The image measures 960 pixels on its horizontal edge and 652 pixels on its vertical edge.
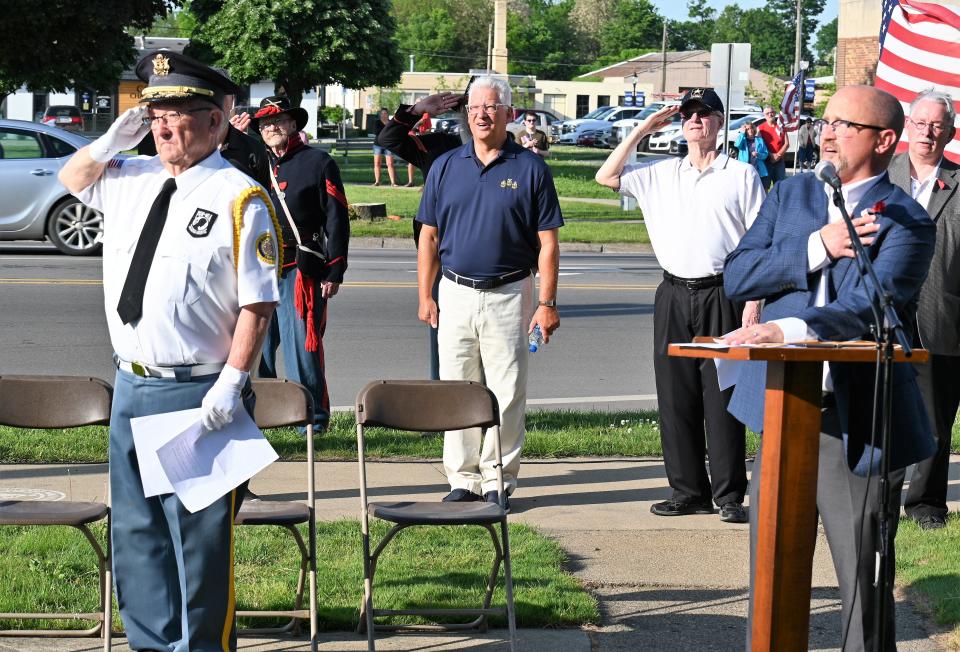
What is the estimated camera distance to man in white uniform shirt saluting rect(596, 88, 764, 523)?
6.77 metres

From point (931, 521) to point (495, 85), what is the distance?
3.05m

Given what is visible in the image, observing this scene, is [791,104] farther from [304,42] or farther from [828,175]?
[828,175]

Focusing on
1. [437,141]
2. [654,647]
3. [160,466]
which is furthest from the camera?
[437,141]

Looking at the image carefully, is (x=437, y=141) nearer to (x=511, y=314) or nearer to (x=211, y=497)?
(x=511, y=314)

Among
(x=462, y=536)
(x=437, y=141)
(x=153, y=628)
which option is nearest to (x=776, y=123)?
(x=437, y=141)

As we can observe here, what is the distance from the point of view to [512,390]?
6.98 metres

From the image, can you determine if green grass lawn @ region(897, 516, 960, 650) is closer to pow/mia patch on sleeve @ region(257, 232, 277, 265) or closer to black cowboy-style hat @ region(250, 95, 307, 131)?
pow/mia patch on sleeve @ region(257, 232, 277, 265)

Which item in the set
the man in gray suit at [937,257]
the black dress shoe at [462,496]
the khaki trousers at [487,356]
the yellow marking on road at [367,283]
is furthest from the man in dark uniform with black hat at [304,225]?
the yellow marking on road at [367,283]

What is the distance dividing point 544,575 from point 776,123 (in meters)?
23.8

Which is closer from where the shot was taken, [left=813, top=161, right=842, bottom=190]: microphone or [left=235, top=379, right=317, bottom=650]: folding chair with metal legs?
[left=813, top=161, right=842, bottom=190]: microphone

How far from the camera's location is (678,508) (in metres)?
7.02

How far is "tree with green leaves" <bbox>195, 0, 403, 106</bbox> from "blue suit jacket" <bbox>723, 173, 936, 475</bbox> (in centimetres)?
4221

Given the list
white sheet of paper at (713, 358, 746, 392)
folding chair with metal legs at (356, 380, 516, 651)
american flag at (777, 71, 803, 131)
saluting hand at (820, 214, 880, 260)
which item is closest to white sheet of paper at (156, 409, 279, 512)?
folding chair with metal legs at (356, 380, 516, 651)

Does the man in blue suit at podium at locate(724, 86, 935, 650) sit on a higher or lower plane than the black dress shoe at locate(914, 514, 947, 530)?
higher
